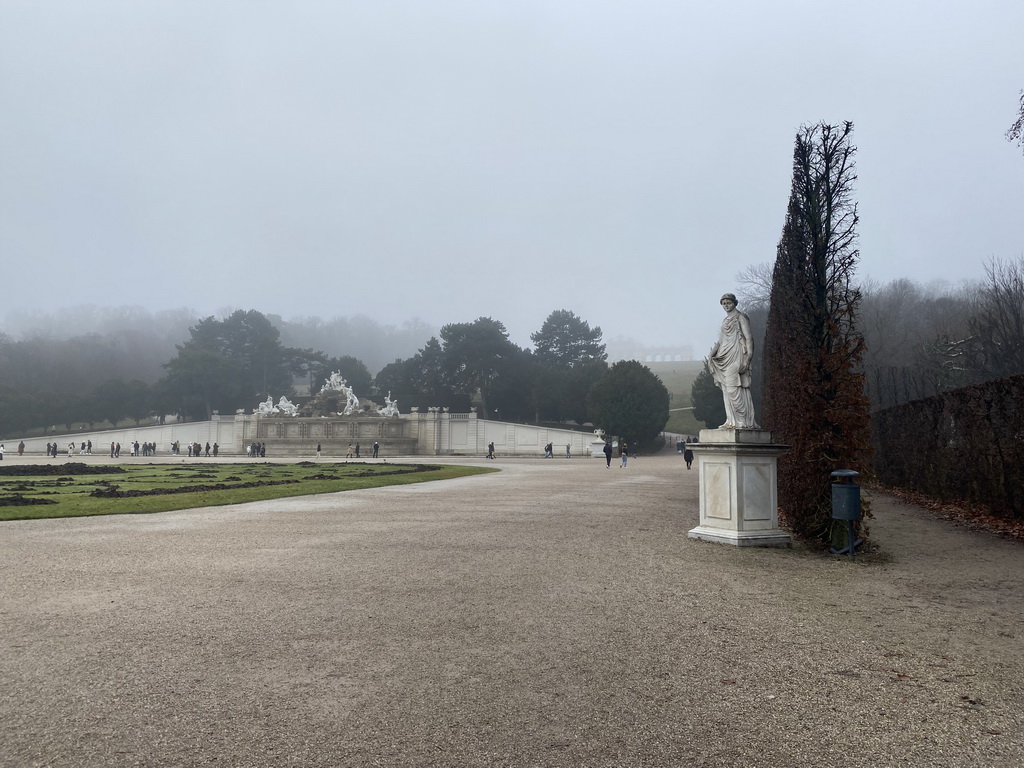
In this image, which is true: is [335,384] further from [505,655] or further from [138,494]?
[505,655]

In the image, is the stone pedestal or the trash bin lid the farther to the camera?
the stone pedestal

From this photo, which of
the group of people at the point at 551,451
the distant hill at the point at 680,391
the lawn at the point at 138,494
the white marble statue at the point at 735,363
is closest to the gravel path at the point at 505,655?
the white marble statue at the point at 735,363

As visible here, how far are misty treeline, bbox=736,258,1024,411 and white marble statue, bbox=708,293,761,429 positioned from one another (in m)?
1.65

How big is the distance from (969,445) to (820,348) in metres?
7.07

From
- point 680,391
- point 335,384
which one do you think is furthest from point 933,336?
point 680,391

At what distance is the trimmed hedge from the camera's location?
518 inches

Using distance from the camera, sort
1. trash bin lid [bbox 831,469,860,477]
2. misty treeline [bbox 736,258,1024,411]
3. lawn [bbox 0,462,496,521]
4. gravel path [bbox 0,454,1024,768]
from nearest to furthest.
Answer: gravel path [bbox 0,454,1024,768]
trash bin lid [bbox 831,469,860,477]
lawn [bbox 0,462,496,521]
misty treeline [bbox 736,258,1024,411]

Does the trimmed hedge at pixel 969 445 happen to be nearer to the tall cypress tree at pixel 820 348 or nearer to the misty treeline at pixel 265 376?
the tall cypress tree at pixel 820 348

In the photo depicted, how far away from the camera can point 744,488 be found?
10.1 m

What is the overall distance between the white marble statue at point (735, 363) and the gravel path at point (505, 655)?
2.06m

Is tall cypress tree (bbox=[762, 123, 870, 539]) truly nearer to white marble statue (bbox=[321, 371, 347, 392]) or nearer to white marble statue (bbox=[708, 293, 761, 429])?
white marble statue (bbox=[708, 293, 761, 429])

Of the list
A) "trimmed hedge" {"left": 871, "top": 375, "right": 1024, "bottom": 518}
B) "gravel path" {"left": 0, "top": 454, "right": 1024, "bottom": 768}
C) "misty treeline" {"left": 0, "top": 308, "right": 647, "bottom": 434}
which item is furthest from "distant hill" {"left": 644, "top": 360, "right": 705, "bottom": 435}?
"gravel path" {"left": 0, "top": 454, "right": 1024, "bottom": 768}

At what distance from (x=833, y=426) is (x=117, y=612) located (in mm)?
9523

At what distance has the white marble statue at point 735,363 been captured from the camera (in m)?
10.4
